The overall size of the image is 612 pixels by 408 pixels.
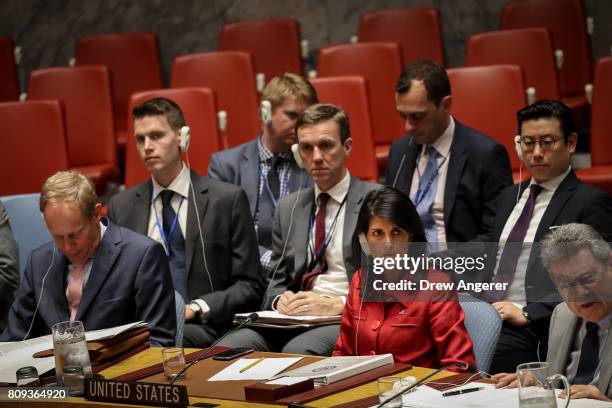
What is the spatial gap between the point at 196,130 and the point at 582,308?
297 centimetres

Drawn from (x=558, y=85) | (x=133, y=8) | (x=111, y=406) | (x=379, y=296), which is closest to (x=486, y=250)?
(x=379, y=296)

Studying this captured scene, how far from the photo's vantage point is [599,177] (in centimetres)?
448

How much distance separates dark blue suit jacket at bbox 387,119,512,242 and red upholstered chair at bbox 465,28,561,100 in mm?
1405

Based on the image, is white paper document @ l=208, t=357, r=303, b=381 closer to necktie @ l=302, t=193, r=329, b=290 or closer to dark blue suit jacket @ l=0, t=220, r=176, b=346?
dark blue suit jacket @ l=0, t=220, r=176, b=346

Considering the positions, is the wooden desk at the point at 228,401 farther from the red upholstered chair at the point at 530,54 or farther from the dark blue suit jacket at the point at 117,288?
the red upholstered chair at the point at 530,54

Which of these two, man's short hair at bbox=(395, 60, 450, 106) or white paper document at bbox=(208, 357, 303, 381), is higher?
man's short hair at bbox=(395, 60, 450, 106)

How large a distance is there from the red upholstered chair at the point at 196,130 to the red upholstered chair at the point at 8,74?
5.27 feet

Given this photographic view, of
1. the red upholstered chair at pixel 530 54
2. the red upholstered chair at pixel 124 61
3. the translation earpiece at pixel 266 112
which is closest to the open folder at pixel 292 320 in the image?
the translation earpiece at pixel 266 112

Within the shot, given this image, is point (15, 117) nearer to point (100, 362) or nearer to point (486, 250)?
point (100, 362)

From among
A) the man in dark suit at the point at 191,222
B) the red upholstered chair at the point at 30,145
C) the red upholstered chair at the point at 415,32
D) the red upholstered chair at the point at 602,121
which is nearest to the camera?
the man in dark suit at the point at 191,222

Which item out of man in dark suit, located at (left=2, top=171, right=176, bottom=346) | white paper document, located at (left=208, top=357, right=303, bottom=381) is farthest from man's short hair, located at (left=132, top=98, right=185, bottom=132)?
white paper document, located at (left=208, top=357, right=303, bottom=381)

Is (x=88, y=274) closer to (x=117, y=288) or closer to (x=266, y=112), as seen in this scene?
(x=117, y=288)

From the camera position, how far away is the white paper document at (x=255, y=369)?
273 cm

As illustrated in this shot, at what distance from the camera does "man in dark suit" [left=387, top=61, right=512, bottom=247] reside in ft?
13.6
